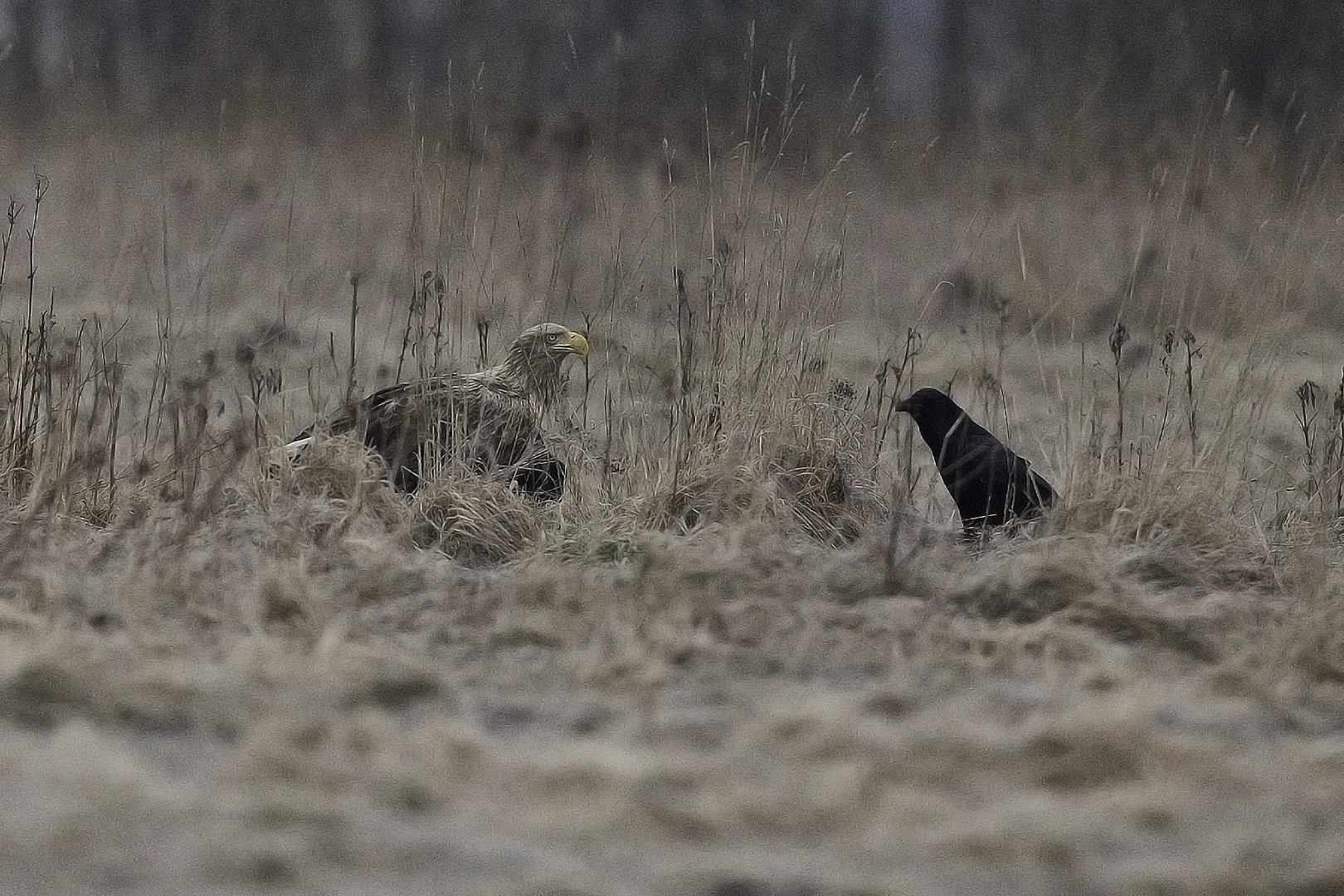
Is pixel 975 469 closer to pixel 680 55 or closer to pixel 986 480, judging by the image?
pixel 986 480

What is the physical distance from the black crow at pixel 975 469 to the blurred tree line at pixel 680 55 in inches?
162

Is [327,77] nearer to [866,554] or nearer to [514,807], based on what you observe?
[866,554]

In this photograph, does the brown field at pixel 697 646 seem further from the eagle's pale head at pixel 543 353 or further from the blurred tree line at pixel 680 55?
the blurred tree line at pixel 680 55

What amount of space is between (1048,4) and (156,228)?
9.31 meters

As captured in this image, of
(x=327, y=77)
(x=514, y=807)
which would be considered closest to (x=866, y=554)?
(x=514, y=807)

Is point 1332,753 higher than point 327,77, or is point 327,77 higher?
point 327,77

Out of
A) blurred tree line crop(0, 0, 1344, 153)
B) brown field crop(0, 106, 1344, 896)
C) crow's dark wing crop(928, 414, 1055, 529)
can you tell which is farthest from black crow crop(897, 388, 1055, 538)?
blurred tree line crop(0, 0, 1344, 153)

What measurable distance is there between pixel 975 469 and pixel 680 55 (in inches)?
370

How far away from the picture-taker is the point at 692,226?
16.9ft

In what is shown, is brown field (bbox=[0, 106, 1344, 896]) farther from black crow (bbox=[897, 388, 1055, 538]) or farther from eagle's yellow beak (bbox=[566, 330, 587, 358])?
eagle's yellow beak (bbox=[566, 330, 587, 358])

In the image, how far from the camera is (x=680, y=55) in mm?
→ 13250

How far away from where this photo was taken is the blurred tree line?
1052cm

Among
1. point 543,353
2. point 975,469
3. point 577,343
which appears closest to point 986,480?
point 975,469

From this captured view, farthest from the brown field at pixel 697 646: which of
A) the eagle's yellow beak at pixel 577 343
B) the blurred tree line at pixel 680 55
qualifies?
the blurred tree line at pixel 680 55
